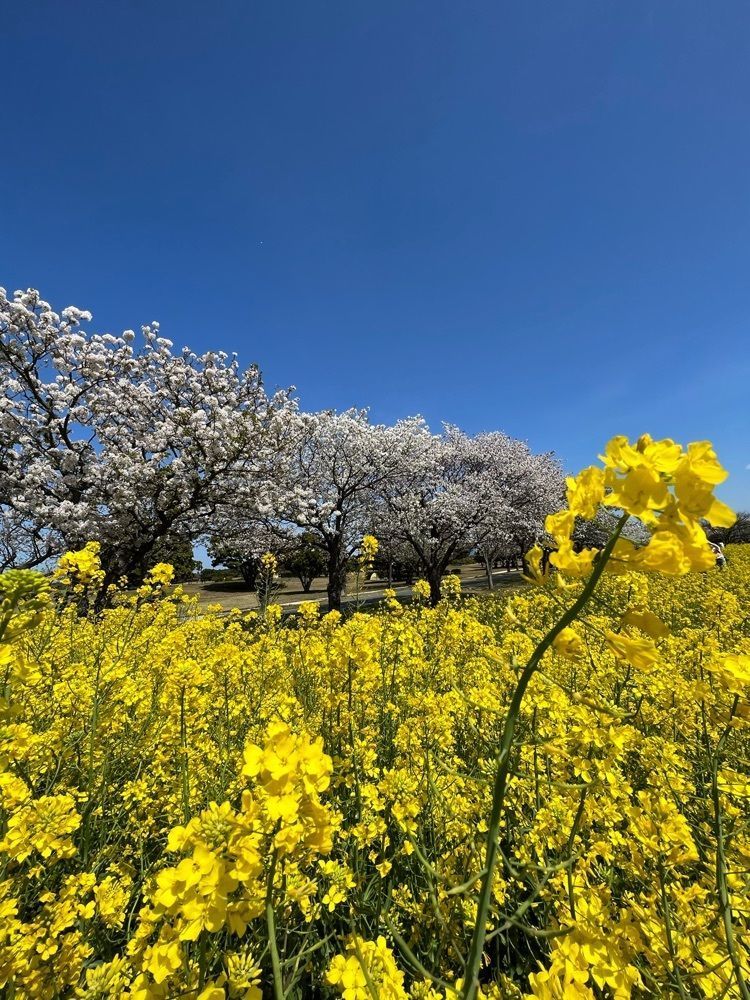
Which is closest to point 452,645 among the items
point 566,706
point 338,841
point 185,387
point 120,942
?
point 566,706

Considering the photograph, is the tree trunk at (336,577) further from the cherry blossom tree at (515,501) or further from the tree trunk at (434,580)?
the cherry blossom tree at (515,501)

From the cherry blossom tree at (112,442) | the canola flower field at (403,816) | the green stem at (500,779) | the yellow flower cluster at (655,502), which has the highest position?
the cherry blossom tree at (112,442)

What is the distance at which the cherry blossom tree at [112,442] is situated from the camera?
11570 millimetres

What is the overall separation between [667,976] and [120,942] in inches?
92.4

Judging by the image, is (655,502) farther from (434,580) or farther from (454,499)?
(434,580)

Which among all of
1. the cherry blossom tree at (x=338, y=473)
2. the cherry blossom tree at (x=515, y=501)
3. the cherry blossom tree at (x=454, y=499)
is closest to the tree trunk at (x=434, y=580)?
the cherry blossom tree at (x=454, y=499)

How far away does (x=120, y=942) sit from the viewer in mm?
2139

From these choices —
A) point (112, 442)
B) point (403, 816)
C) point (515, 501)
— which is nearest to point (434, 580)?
point (515, 501)

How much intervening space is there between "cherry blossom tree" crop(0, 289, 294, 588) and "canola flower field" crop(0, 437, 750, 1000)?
8.80 meters

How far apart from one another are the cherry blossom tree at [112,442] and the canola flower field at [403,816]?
28.9 feet

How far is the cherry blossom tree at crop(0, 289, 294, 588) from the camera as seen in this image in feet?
38.0

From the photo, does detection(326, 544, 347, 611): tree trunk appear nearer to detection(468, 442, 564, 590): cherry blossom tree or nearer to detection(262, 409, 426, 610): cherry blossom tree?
detection(262, 409, 426, 610): cherry blossom tree

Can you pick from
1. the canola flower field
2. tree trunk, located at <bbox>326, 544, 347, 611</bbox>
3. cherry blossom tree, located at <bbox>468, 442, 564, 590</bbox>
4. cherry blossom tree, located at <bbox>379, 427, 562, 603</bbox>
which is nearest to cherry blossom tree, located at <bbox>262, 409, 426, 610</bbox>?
tree trunk, located at <bbox>326, 544, 347, 611</bbox>

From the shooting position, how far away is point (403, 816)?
2139 mm
